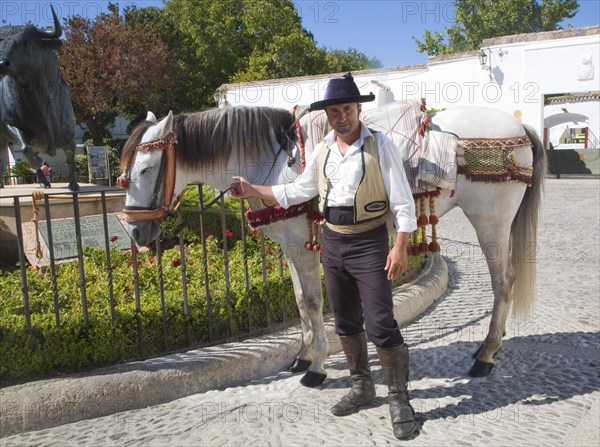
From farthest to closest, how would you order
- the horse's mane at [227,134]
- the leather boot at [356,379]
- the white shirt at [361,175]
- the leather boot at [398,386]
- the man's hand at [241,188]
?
the horse's mane at [227,134] < the leather boot at [356,379] < the man's hand at [241,188] < the leather boot at [398,386] < the white shirt at [361,175]

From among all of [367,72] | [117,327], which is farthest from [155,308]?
[367,72]

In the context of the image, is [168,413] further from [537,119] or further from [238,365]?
[537,119]

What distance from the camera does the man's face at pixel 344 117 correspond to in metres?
3.00

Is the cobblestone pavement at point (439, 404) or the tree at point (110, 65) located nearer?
the cobblestone pavement at point (439, 404)

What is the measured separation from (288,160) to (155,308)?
4.90 feet

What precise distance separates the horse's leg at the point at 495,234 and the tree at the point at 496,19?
4053cm

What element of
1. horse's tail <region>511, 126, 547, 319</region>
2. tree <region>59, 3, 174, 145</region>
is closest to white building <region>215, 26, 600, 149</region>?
tree <region>59, 3, 174, 145</region>

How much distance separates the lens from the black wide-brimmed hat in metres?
2.95

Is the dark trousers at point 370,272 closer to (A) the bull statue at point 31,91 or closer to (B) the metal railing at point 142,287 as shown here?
(B) the metal railing at point 142,287

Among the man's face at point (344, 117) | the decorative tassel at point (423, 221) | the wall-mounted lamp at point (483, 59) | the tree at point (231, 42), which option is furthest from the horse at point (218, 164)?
the tree at point (231, 42)

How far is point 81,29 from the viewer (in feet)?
87.2

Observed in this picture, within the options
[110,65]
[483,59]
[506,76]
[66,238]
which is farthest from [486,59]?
[66,238]

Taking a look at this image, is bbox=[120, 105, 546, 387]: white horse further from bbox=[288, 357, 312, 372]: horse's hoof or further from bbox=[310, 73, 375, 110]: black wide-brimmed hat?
bbox=[310, 73, 375, 110]: black wide-brimmed hat

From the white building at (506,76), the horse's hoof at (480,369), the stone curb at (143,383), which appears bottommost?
the horse's hoof at (480,369)
